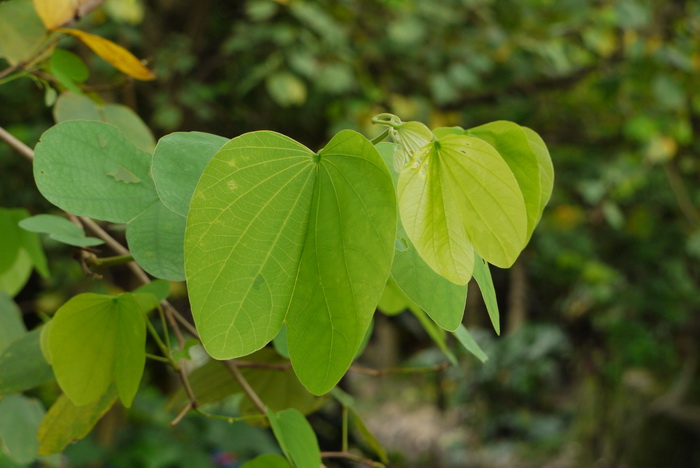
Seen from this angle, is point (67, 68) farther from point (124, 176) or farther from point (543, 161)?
point (543, 161)

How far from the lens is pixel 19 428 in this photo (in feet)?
1.25

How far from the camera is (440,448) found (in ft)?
11.7

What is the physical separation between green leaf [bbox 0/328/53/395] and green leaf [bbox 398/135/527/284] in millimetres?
233

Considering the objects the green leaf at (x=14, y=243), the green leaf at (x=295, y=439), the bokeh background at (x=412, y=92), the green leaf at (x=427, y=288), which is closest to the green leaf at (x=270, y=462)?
the green leaf at (x=295, y=439)

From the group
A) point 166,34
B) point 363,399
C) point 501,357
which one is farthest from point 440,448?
point 166,34

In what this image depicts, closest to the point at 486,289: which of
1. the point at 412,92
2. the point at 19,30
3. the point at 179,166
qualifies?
the point at 179,166

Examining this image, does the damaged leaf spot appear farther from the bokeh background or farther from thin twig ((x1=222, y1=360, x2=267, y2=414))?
the bokeh background

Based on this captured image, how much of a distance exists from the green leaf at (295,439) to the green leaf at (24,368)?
5.1 inches

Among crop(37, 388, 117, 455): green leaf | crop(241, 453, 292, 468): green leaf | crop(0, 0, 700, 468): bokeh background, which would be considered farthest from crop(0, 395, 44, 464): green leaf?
crop(0, 0, 700, 468): bokeh background

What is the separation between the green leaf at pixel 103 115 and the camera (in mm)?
407

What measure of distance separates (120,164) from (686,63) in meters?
1.83

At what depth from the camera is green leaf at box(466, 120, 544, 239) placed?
0.88ft

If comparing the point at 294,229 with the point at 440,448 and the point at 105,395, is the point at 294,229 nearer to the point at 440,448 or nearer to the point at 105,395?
the point at 105,395

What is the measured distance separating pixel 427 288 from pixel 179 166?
0.34 feet
